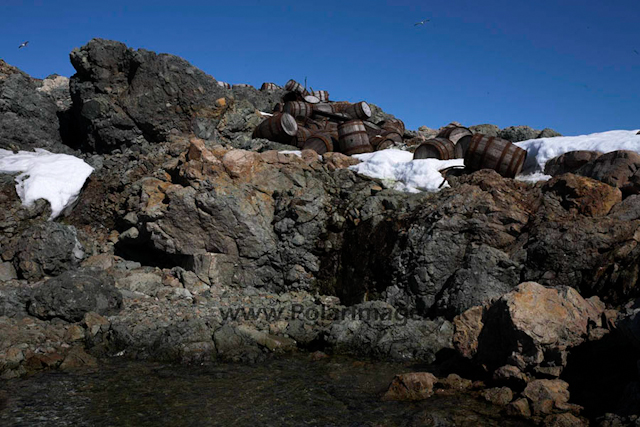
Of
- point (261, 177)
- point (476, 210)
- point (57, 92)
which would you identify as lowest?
point (476, 210)

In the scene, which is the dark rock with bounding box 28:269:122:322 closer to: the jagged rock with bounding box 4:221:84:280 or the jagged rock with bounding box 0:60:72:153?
the jagged rock with bounding box 4:221:84:280

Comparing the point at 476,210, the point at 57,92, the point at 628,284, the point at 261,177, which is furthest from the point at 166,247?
the point at 57,92

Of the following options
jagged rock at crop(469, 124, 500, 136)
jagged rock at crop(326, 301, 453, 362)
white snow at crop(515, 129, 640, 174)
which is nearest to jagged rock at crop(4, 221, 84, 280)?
jagged rock at crop(326, 301, 453, 362)

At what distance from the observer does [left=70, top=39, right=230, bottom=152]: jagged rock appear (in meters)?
16.8

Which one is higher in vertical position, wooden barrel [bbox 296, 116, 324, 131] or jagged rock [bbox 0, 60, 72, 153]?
wooden barrel [bbox 296, 116, 324, 131]

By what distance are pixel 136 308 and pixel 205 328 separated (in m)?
2.23

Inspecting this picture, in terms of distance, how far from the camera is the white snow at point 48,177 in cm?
1385

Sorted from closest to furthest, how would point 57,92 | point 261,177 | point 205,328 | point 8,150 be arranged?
point 205,328, point 261,177, point 8,150, point 57,92

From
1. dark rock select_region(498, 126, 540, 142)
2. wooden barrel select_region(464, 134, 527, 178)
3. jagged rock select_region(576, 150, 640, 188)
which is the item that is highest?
dark rock select_region(498, 126, 540, 142)

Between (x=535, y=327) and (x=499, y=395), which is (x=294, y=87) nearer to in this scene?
(x=535, y=327)

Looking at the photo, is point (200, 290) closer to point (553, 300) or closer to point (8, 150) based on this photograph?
point (553, 300)

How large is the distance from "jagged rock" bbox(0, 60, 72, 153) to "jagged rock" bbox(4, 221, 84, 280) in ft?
18.9

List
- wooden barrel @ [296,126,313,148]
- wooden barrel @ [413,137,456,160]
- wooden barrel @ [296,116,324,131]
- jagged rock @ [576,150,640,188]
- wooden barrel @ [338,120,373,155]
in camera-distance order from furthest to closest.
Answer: wooden barrel @ [296,116,324,131] < wooden barrel @ [296,126,313,148] < wooden barrel @ [338,120,373,155] < wooden barrel @ [413,137,456,160] < jagged rock @ [576,150,640,188]

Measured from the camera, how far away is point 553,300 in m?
7.11
